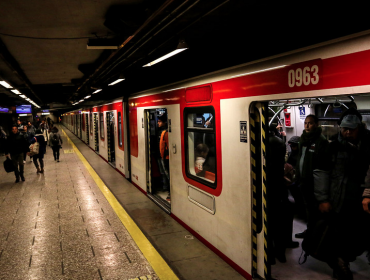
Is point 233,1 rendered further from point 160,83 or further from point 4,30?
point 4,30

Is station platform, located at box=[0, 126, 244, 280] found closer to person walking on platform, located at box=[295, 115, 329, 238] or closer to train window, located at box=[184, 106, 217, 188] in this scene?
train window, located at box=[184, 106, 217, 188]

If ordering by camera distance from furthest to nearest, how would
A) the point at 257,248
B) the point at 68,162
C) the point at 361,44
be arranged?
the point at 68,162
the point at 257,248
the point at 361,44

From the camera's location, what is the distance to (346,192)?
3234 millimetres

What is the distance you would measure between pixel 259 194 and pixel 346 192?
86 centimetres

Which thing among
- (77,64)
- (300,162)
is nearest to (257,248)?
(300,162)

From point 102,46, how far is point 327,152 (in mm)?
3524

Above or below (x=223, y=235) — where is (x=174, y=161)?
above

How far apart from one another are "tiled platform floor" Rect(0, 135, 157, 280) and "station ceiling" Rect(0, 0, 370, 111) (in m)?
2.63

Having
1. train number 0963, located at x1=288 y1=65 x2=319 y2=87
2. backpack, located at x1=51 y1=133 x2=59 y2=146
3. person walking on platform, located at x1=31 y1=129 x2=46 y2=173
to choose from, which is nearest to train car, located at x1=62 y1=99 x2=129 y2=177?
backpack, located at x1=51 y1=133 x2=59 y2=146

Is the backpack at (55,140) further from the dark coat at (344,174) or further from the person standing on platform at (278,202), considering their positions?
the dark coat at (344,174)

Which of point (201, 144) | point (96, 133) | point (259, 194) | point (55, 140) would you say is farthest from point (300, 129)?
point (96, 133)

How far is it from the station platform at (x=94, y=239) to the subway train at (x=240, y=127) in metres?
0.32

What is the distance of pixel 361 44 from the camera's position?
7.06 ft

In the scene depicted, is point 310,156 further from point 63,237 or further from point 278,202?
point 63,237
